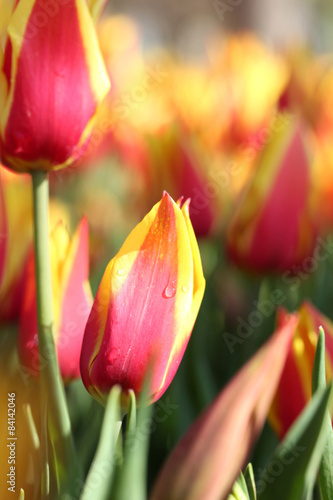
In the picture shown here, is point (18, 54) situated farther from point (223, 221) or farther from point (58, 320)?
point (223, 221)

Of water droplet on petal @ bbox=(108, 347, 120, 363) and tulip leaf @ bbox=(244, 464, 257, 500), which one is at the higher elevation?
water droplet on petal @ bbox=(108, 347, 120, 363)

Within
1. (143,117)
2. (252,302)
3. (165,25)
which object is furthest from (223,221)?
(165,25)

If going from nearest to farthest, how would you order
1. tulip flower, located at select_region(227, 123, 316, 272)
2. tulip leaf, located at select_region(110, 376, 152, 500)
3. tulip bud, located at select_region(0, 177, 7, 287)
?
tulip leaf, located at select_region(110, 376, 152, 500) < tulip bud, located at select_region(0, 177, 7, 287) < tulip flower, located at select_region(227, 123, 316, 272)

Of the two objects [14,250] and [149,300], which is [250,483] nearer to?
[149,300]

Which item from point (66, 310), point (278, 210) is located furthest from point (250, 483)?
point (278, 210)

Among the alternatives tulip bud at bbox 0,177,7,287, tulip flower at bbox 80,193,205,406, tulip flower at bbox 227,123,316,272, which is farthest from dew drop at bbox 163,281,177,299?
tulip flower at bbox 227,123,316,272

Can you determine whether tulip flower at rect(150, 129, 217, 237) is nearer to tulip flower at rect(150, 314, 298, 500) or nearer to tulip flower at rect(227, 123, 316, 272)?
tulip flower at rect(227, 123, 316, 272)
